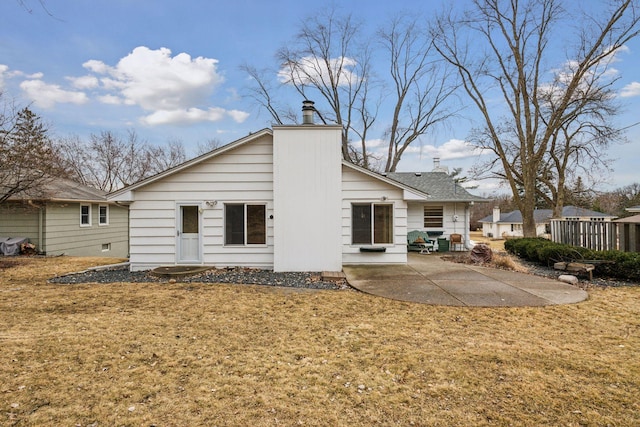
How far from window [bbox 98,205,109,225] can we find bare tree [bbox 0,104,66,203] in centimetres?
389

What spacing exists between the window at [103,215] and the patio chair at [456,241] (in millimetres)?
17398

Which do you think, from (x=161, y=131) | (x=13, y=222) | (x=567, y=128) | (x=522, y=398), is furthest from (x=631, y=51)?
(x=161, y=131)

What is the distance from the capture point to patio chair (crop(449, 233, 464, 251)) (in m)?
14.9

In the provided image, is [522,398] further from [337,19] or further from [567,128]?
[337,19]

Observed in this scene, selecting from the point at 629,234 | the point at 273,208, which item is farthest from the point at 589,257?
the point at 273,208

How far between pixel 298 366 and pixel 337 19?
88.3 ft

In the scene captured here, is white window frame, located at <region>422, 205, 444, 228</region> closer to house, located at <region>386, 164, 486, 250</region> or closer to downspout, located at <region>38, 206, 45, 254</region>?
house, located at <region>386, 164, 486, 250</region>

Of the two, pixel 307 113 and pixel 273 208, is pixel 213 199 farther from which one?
pixel 307 113

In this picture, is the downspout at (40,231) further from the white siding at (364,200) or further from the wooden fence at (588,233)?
the wooden fence at (588,233)

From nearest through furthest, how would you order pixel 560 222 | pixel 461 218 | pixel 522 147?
pixel 560 222, pixel 461 218, pixel 522 147

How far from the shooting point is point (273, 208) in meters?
9.26

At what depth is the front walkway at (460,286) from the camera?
6242 millimetres

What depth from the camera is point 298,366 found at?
3.62 meters

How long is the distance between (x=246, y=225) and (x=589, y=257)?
9623mm
